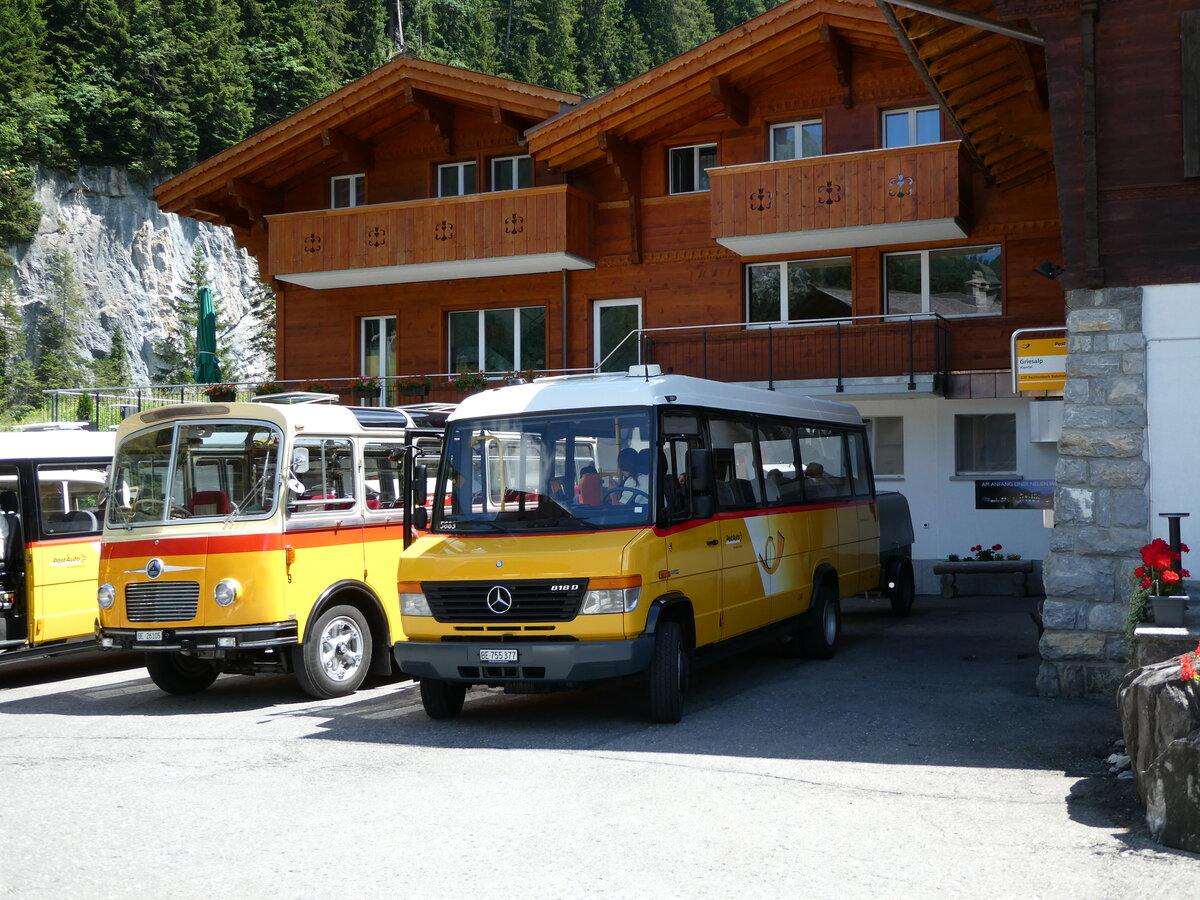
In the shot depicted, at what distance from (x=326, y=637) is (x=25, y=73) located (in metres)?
50.3

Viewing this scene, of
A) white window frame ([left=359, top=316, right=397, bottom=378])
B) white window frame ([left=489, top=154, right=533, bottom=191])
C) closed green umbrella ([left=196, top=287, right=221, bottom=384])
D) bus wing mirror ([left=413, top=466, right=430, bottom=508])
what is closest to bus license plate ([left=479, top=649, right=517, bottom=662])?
bus wing mirror ([left=413, top=466, right=430, bottom=508])

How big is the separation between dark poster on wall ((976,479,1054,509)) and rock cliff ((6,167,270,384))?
43027 millimetres

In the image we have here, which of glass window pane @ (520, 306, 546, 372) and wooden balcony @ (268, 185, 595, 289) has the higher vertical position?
wooden balcony @ (268, 185, 595, 289)

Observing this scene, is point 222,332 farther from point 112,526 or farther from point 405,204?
point 112,526

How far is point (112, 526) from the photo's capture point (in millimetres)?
11781

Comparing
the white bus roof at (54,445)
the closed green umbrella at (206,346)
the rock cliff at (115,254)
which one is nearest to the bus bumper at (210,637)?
the white bus roof at (54,445)

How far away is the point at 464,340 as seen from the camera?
1039 inches

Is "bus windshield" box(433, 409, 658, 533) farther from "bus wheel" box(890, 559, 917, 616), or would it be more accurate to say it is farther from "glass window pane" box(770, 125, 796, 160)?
"glass window pane" box(770, 125, 796, 160)

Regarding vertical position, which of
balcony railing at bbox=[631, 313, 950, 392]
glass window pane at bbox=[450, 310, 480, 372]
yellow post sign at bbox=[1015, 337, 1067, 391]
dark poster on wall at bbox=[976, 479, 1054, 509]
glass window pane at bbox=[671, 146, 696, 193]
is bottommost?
dark poster on wall at bbox=[976, 479, 1054, 509]

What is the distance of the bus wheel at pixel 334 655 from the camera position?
11516 mm

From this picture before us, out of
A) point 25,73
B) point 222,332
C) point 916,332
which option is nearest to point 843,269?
point 916,332

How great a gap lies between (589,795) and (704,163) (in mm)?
18588

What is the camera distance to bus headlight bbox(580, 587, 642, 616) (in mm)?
9609

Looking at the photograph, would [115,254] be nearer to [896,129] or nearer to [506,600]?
[896,129]
